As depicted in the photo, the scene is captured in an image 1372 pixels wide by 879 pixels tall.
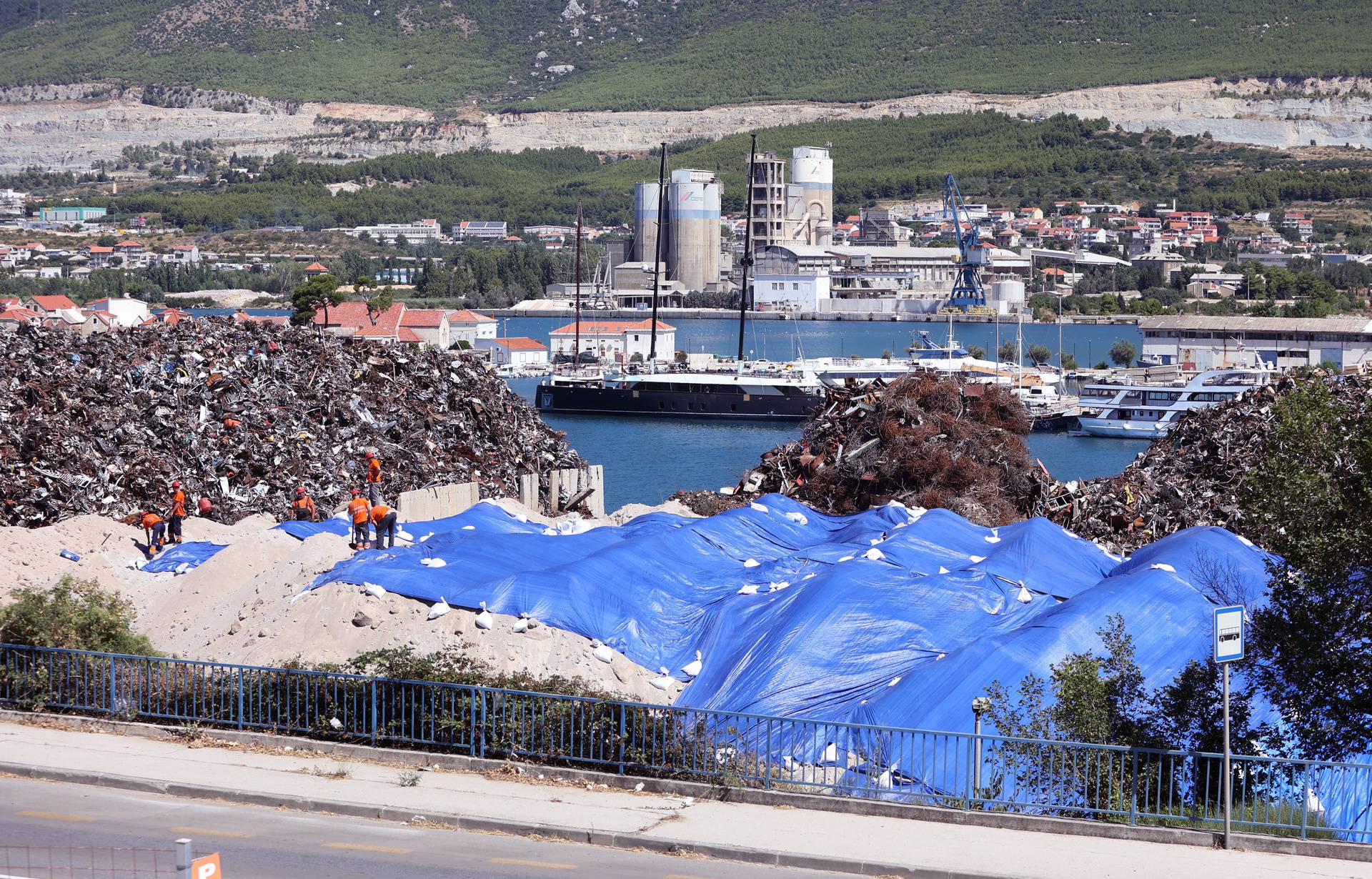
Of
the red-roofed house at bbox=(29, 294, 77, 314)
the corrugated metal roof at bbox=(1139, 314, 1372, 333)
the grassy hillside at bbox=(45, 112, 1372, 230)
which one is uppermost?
the grassy hillside at bbox=(45, 112, 1372, 230)

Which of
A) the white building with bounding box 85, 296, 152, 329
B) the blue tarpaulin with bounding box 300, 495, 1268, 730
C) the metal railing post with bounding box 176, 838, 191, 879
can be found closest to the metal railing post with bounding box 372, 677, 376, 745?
the blue tarpaulin with bounding box 300, 495, 1268, 730

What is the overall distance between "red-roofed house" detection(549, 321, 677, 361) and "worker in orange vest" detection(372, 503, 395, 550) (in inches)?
2633

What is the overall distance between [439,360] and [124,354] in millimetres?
5208

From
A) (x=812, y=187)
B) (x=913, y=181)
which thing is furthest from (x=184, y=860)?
(x=913, y=181)

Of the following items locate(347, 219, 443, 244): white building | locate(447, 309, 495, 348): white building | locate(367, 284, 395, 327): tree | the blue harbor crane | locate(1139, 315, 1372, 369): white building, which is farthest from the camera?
locate(347, 219, 443, 244): white building

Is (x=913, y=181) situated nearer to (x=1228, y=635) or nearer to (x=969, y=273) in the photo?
(x=969, y=273)

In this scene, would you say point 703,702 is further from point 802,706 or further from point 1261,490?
point 1261,490

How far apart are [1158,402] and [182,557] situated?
159ft

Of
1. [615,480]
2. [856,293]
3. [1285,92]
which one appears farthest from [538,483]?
[1285,92]

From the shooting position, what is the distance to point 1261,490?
10242mm

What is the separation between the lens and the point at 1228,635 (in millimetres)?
9055

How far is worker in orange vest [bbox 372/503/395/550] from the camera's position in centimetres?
1631

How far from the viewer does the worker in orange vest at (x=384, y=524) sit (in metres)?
16.3

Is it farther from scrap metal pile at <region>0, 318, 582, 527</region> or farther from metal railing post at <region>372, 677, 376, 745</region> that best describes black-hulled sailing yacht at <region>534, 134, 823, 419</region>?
metal railing post at <region>372, 677, 376, 745</region>
